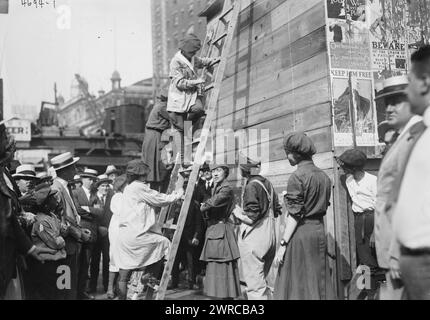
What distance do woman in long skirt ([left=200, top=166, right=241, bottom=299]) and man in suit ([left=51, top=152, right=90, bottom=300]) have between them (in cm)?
165

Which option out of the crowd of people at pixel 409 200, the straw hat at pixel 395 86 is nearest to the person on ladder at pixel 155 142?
the straw hat at pixel 395 86

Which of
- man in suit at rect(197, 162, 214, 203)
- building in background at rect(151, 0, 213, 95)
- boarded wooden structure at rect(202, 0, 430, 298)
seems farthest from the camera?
building in background at rect(151, 0, 213, 95)

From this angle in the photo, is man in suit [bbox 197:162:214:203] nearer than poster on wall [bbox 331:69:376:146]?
No

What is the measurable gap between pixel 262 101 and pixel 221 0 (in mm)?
2304

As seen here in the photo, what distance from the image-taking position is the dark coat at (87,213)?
7492 millimetres

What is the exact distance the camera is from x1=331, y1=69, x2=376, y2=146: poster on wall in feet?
19.4

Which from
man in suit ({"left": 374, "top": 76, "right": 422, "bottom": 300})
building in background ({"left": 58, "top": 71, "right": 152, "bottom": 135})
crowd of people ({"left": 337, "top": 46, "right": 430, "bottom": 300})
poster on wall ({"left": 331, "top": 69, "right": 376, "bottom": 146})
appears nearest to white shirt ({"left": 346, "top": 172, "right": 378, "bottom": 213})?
poster on wall ({"left": 331, "top": 69, "right": 376, "bottom": 146})

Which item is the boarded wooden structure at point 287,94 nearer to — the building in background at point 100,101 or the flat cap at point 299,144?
the flat cap at point 299,144

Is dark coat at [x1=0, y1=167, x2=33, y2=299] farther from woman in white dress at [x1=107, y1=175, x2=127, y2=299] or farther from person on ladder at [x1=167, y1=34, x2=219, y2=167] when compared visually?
person on ladder at [x1=167, y1=34, x2=219, y2=167]

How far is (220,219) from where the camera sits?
663 centimetres

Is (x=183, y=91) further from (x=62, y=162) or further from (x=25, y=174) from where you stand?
(x=25, y=174)

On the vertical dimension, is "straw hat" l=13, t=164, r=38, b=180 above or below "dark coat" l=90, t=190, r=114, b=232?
above

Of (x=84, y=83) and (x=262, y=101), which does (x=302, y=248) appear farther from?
(x=84, y=83)

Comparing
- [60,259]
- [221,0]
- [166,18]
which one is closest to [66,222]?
[60,259]
